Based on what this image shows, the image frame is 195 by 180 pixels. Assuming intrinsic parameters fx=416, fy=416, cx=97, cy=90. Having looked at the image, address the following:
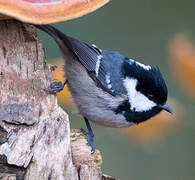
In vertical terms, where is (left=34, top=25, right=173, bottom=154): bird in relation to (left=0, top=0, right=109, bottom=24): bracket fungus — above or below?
below

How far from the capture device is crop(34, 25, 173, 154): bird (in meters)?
2.94

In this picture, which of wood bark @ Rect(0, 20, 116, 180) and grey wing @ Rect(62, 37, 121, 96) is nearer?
wood bark @ Rect(0, 20, 116, 180)

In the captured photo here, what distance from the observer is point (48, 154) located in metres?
2.11

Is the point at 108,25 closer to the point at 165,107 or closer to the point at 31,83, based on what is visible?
the point at 165,107

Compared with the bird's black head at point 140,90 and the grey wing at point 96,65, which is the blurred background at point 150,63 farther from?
the bird's black head at point 140,90

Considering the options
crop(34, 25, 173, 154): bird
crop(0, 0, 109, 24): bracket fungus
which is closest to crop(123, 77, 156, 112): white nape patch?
crop(34, 25, 173, 154): bird

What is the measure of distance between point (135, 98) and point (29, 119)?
1101mm

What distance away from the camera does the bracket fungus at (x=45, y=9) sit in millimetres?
1851

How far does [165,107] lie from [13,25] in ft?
4.57

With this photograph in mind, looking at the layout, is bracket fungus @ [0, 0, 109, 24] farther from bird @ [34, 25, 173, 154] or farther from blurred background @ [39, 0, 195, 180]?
blurred background @ [39, 0, 195, 180]

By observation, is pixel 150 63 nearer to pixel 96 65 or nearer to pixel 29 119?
pixel 96 65

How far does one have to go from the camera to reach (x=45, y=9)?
2.03 m

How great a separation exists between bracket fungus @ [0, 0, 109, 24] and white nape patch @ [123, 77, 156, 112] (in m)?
0.88

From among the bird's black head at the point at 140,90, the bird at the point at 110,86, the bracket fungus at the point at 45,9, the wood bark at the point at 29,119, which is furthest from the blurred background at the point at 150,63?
the bracket fungus at the point at 45,9
